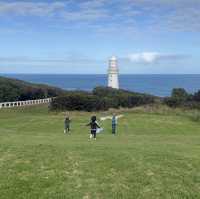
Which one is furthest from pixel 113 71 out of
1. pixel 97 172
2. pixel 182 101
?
pixel 97 172

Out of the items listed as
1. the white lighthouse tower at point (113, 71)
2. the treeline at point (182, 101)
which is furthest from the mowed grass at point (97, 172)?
the white lighthouse tower at point (113, 71)

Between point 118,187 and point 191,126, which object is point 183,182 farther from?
point 191,126

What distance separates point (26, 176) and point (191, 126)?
79.9 ft

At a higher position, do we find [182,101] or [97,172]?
[182,101]

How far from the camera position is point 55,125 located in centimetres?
3619

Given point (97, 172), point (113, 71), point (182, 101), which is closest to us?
point (97, 172)

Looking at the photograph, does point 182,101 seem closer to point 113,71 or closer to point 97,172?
point 113,71

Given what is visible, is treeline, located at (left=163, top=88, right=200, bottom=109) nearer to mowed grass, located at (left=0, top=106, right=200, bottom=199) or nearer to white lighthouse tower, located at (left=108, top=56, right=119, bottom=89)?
white lighthouse tower, located at (left=108, top=56, right=119, bottom=89)

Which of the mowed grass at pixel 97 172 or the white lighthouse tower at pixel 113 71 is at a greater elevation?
the white lighthouse tower at pixel 113 71

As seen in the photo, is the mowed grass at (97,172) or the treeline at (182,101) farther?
the treeline at (182,101)

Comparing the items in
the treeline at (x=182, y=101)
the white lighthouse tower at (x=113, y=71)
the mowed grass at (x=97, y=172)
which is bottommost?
the mowed grass at (x=97, y=172)

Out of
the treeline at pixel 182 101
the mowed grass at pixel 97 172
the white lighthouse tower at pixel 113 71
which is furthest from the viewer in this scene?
the white lighthouse tower at pixel 113 71

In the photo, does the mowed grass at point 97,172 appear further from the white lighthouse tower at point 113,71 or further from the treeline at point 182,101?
the white lighthouse tower at point 113,71

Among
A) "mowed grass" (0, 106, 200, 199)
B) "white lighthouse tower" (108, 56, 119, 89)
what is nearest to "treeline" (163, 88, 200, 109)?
"white lighthouse tower" (108, 56, 119, 89)
